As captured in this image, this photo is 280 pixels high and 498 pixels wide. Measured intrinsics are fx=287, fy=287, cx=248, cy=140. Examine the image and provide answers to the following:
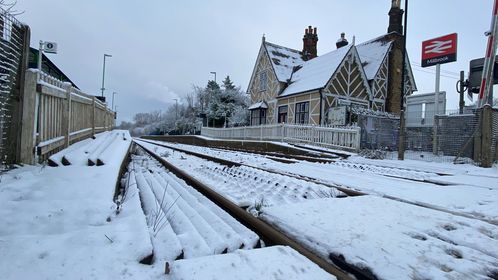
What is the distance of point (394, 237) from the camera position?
2531mm

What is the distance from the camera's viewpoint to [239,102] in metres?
38.4

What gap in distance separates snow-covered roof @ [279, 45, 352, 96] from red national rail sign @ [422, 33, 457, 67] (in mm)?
6022

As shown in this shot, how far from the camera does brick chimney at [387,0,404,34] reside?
2530 centimetres

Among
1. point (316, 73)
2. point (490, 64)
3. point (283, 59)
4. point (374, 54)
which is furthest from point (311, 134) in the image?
point (374, 54)

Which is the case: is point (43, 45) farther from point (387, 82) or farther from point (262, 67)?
point (387, 82)

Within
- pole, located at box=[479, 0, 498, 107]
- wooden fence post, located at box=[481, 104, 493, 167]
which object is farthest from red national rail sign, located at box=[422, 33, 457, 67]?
wooden fence post, located at box=[481, 104, 493, 167]

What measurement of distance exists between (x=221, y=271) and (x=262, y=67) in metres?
28.1

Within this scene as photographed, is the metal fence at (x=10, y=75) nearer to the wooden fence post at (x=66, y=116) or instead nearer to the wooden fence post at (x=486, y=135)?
the wooden fence post at (x=66, y=116)

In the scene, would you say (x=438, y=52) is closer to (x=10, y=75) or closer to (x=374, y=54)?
(x=374, y=54)

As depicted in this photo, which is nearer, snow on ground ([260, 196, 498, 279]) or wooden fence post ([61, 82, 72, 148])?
snow on ground ([260, 196, 498, 279])

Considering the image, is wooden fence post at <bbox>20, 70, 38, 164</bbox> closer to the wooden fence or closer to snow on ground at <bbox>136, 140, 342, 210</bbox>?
the wooden fence

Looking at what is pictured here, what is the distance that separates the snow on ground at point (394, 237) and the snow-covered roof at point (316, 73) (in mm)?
17943

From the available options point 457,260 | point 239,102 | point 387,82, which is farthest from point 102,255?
point 239,102

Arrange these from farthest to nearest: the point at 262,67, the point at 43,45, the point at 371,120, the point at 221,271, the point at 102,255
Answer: the point at 262,67 < the point at 371,120 < the point at 43,45 < the point at 102,255 < the point at 221,271
